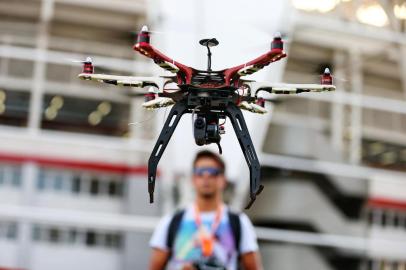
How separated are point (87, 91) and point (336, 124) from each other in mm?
4442

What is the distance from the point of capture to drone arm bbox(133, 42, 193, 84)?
155 cm

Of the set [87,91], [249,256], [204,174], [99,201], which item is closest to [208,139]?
[204,174]

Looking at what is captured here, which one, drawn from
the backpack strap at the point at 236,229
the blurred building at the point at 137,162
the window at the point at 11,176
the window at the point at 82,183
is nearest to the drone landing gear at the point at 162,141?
the backpack strap at the point at 236,229

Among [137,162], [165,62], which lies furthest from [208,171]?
[137,162]

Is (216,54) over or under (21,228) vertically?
over

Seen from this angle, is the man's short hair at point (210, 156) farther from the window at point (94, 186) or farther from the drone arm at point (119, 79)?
the window at point (94, 186)

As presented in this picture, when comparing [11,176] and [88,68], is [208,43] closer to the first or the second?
[88,68]

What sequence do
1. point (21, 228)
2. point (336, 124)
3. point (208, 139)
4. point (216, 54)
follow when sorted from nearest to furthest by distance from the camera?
point (208, 139) < point (216, 54) < point (21, 228) < point (336, 124)

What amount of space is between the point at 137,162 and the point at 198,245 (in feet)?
24.0

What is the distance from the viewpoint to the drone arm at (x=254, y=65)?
60.7 inches

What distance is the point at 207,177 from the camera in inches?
182

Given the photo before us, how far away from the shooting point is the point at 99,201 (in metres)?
12.5

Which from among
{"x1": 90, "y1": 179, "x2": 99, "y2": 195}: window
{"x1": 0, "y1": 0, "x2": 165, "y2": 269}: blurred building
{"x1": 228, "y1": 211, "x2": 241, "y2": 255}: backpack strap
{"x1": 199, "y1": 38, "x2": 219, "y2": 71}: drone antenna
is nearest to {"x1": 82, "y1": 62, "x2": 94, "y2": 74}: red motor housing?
{"x1": 199, "y1": 38, "x2": 219, "y2": 71}: drone antenna

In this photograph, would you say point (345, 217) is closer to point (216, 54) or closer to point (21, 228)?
point (21, 228)
